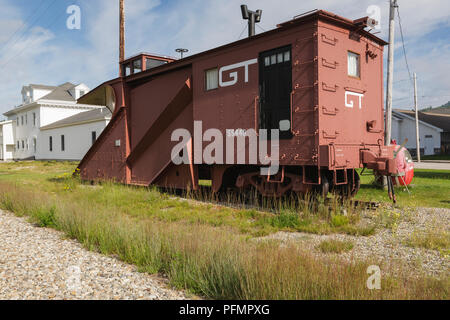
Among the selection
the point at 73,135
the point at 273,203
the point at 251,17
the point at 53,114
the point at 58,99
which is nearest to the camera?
the point at 273,203

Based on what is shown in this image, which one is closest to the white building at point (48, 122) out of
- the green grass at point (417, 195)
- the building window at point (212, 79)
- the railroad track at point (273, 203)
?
the building window at point (212, 79)

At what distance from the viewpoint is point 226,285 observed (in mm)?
3752

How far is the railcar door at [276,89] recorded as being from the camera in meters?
8.24

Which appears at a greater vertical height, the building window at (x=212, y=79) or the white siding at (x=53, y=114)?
the white siding at (x=53, y=114)

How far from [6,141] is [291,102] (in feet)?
163

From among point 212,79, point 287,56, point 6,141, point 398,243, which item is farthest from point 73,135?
point 398,243

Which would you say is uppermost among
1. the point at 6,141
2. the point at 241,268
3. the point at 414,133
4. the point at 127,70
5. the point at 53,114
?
the point at 53,114

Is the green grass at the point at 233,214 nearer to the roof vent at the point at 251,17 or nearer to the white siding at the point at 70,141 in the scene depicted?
the roof vent at the point at 251,17

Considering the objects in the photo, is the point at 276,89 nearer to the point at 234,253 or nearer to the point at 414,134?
the point at 234,253

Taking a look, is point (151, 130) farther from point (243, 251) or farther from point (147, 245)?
point (243, 251)

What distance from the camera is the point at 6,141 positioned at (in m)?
46.8

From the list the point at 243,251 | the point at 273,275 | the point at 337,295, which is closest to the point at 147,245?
the point at 243,251

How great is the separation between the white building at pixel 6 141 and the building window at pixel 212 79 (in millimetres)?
46326

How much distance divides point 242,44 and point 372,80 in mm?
3580
